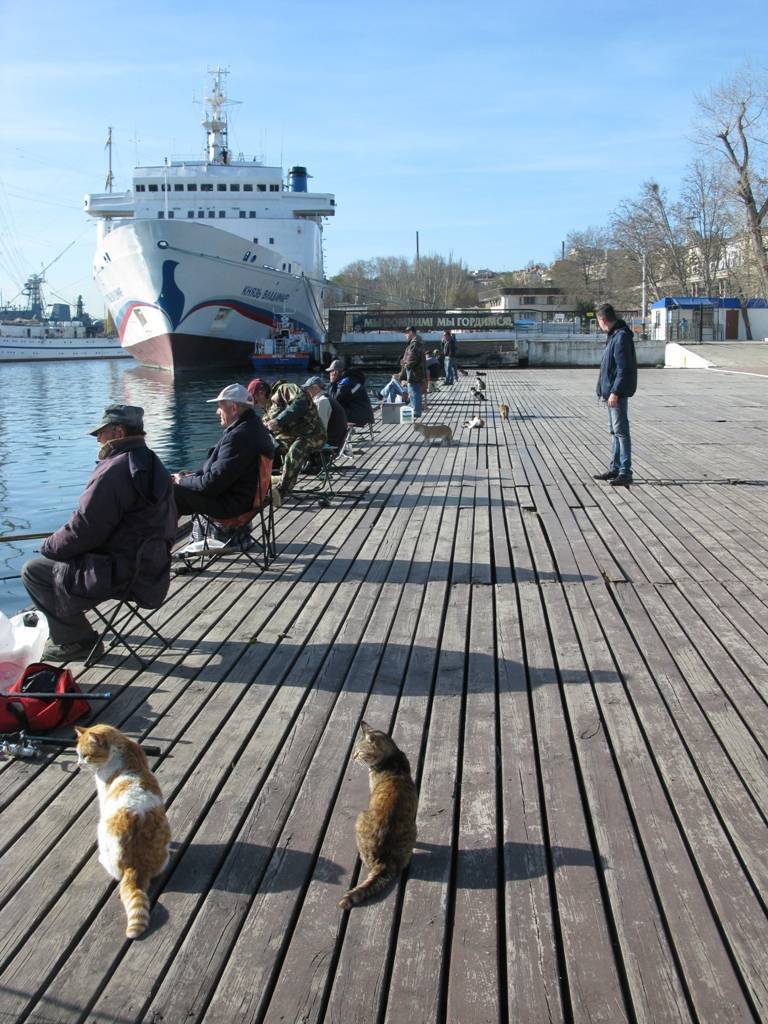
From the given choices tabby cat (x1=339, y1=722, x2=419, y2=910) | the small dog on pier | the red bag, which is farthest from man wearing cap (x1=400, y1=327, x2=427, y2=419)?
tabby cat (x1=339, y1=722, x2=419, y2=910)

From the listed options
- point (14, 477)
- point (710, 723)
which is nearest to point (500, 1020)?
point (710, 723)

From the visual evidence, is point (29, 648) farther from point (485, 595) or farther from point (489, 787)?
point (485, 595)

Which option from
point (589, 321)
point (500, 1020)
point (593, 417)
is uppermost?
point (589, 321)

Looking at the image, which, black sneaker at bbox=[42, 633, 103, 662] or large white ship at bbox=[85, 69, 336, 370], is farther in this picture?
large white ship at bbox=[85, 69, 336, 370]

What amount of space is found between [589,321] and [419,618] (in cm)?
6123

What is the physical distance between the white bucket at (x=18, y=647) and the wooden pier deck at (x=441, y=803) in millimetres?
356

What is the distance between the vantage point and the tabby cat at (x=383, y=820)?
259cm

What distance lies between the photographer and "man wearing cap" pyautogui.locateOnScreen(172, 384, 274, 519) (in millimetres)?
5750

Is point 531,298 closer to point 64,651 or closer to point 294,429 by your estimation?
point 294,429

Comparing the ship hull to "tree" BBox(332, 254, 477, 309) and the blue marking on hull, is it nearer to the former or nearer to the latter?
the blue marking on hull

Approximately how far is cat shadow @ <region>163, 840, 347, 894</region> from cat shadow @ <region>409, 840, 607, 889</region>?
0.80ft

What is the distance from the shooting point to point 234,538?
609 centimetres

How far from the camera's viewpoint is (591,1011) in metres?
2.14

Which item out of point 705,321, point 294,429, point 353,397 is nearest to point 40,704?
point 294,429
